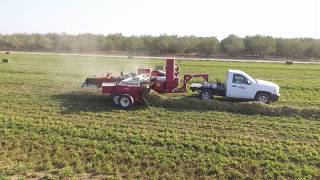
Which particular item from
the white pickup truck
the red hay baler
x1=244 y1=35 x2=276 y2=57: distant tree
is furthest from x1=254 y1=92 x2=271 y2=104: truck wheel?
x1=244 y1=35 x2=276 y2=57: distant tree

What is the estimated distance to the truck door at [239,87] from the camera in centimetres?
1762

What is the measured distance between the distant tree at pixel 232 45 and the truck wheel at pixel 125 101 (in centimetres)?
6229

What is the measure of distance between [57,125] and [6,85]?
416 inches

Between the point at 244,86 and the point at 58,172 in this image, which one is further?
the point at 244,86

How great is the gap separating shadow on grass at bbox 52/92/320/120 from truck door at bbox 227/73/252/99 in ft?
1.27

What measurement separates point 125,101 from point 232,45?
208 ft

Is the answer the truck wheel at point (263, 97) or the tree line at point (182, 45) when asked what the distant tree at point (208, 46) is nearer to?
the tree line at point (182, 45)

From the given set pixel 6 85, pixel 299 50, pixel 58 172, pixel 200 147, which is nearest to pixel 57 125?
pixel 58 172

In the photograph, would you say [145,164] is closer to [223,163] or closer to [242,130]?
[223,163]

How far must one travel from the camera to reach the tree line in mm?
75500

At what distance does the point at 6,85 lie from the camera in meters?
22.6

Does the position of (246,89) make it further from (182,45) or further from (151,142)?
(182,45)

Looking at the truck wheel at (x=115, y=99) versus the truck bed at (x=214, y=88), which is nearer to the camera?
the truck wheel at (x=115, y=99)

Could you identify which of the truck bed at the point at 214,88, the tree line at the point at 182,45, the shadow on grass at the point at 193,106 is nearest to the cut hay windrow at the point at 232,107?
the shadow on grass at the point at 193,106
